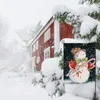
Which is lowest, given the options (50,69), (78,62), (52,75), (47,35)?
(52,75)

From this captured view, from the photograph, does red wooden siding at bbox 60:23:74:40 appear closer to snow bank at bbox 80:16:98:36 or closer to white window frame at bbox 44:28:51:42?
white window frame at bbox 44:28:51:42

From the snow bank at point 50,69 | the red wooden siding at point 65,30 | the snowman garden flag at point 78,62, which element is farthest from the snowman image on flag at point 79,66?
the red wooden siding at point 65,30

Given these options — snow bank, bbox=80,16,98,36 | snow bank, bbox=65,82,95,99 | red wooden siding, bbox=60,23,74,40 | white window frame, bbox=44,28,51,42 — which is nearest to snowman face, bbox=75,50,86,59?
snow bank, bbox=80,16,98,36

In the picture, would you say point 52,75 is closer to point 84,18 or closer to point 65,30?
point 84,18

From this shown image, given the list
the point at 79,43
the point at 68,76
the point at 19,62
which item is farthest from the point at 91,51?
the point at 19,62

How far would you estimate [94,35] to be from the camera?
24.9 feet

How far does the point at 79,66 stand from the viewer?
23.9ft

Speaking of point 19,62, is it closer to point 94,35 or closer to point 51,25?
point 51,25

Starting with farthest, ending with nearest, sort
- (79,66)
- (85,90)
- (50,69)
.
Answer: (50,69) < (85,90) < (79,66)

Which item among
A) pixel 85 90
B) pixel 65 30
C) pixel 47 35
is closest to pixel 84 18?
pixel 85 90

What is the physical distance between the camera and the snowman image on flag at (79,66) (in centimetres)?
726

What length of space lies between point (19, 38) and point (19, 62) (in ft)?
66.0

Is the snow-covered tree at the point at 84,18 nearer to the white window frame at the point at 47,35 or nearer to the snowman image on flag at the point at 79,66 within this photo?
the snowman image on flag at the point at 79,66

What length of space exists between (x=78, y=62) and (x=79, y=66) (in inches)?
4.4
